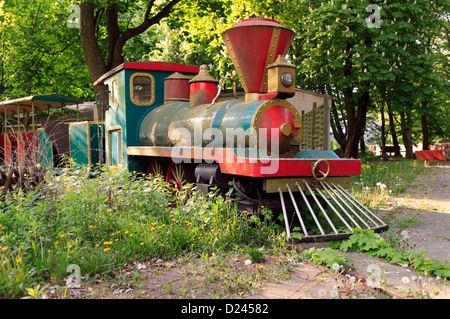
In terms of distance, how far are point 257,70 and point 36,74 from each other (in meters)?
14.1

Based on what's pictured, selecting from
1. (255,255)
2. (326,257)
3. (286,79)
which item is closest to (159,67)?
(286,79)

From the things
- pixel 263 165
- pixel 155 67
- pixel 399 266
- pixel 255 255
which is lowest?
pixel 399 266

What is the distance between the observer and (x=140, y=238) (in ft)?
12.7

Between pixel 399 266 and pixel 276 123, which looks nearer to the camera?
pixel 399 266

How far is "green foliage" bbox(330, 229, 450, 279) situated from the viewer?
336 centimetres

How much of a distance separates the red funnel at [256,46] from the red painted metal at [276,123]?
0.45 metres

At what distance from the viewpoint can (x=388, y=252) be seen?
3.85 meters

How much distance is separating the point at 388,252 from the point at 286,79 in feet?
7.21

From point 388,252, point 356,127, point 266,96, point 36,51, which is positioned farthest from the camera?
point 36,51

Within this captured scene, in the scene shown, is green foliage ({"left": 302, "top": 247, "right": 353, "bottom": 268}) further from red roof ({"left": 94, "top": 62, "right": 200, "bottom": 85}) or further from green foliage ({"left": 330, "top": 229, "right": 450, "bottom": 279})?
red roof ({"left": 94, "top": 62, "right": 200, "bottom": 85})

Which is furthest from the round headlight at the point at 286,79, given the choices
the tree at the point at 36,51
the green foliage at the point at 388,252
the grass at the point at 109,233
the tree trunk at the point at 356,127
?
the tree at the point at 36,51

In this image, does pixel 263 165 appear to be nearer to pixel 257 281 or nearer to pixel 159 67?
pixel 257 281

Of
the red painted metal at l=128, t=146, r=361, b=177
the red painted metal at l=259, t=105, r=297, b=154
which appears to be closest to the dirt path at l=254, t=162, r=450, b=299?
the red painted metal at l=128, t=146, r=361, b=177
